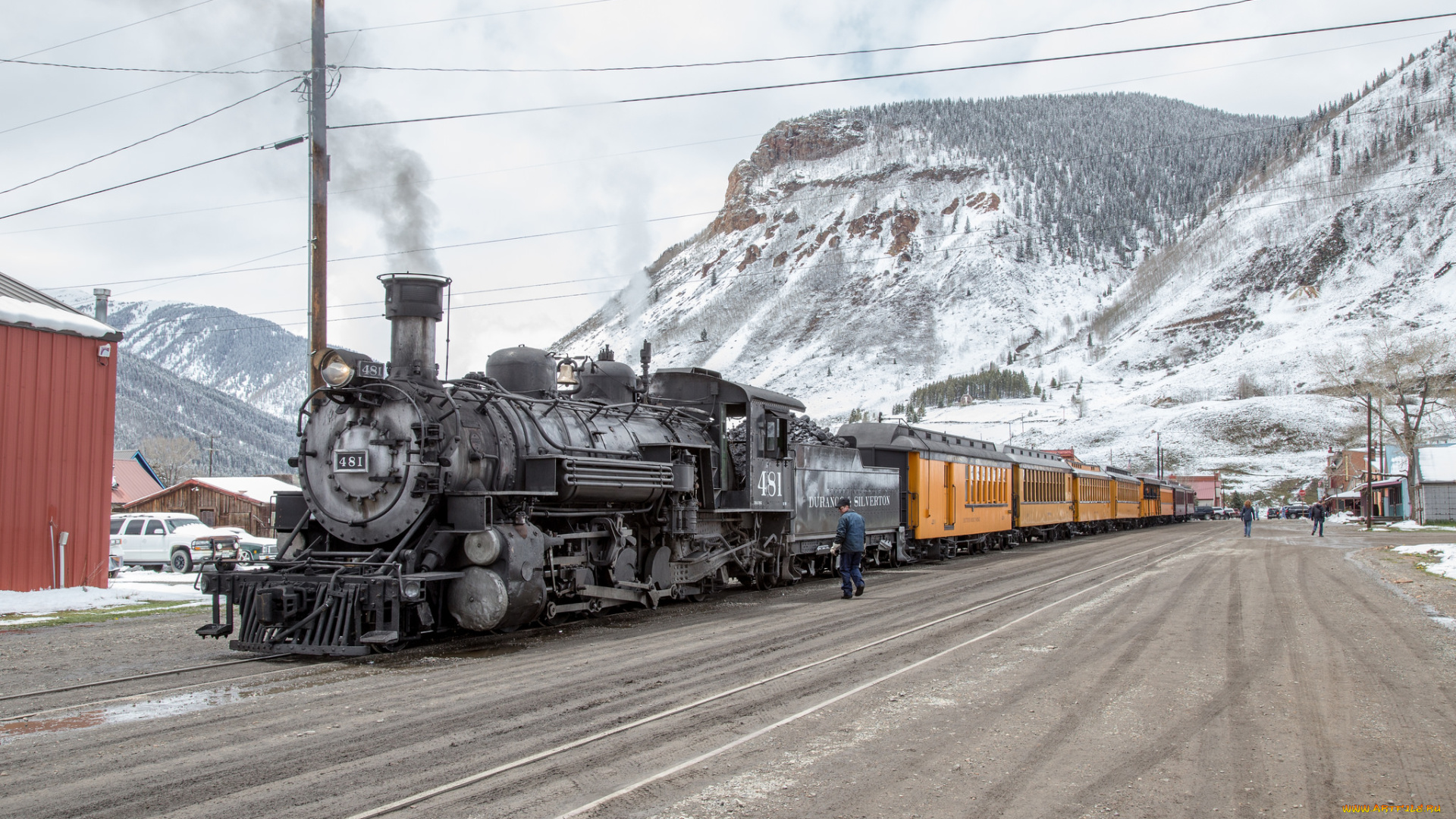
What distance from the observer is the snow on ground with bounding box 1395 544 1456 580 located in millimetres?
19641

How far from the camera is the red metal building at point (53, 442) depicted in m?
15.0

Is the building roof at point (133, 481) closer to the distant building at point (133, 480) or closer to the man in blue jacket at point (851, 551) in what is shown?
the distant building at point (133, 480)

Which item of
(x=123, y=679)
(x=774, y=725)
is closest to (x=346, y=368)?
(x=123, y=679)

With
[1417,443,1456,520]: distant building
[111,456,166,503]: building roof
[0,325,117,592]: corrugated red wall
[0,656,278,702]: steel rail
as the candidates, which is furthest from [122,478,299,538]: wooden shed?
[1417,443,1456,520]: distant building

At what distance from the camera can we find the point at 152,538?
28125 millimetres

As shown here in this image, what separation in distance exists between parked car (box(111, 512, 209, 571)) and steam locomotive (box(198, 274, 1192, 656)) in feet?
60.1

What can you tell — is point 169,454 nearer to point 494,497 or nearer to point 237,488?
point 237,488

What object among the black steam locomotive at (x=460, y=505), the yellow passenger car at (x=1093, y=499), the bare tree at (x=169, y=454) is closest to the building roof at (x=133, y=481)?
the bare tree at (x=169, y=454)

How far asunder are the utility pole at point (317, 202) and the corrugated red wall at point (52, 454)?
5883mm

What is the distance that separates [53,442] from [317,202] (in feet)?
22.2

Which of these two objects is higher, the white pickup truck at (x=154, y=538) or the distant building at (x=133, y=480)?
the distant building at (x=133, y=480)

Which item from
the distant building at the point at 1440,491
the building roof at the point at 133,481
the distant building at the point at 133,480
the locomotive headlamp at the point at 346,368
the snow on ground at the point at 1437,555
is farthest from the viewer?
the distant building at the point at 1440,491

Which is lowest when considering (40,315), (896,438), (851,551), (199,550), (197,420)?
(199,550)

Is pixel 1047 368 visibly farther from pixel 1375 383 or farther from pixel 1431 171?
pixel 1375 383
